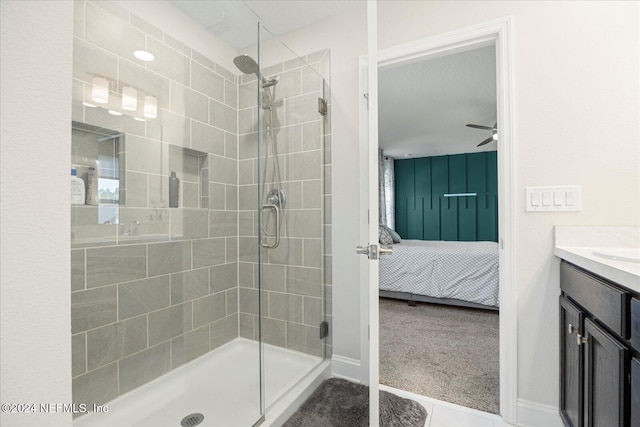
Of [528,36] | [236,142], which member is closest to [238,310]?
[236,142]

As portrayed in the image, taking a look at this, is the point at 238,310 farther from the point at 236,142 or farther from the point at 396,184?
the point at 396,184

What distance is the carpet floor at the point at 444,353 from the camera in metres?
1.81

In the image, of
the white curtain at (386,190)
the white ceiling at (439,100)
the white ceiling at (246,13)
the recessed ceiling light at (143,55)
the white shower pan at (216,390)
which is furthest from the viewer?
the white curtain at (386,190)

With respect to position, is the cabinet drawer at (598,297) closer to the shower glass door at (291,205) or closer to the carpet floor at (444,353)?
the carpet floor at (444,353)

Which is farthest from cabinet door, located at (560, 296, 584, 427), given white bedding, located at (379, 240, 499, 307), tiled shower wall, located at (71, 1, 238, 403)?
white bedding, located at (379, 240, 499, 307)

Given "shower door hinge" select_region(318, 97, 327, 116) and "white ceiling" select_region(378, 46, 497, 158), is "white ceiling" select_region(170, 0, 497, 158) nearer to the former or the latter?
"white ceiling" select_region(378, 46, 497, 158)

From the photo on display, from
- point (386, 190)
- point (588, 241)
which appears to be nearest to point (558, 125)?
point (588, 241)

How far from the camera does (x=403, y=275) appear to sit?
3.74m

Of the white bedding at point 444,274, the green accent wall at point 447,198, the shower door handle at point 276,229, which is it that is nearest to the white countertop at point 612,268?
the shower door handle at point 276,229

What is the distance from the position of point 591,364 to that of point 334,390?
124 centimetres

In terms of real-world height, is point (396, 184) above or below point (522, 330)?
above

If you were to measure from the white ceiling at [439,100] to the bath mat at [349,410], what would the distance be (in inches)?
77.8

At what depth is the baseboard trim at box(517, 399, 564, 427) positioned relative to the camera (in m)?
1.42

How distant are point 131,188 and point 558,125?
2.16m
